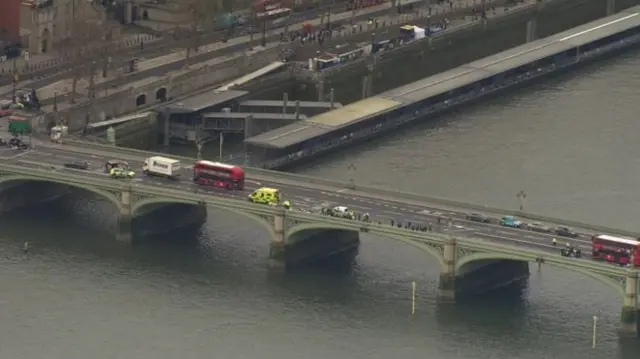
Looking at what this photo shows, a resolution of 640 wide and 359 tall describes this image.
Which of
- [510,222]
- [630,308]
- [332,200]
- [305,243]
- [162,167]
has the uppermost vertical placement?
[162,167]

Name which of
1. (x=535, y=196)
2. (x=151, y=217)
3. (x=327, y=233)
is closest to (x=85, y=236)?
(x=151, y=217)

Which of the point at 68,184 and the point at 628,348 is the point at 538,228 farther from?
the point at 68,184

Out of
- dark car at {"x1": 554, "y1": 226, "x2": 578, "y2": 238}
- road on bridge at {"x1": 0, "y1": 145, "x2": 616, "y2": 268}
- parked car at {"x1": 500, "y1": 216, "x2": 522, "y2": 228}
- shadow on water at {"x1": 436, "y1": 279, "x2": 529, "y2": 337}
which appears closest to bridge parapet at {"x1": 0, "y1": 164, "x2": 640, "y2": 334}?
shadow on water at {"x1": 436, "y1": 279, "x2": 529, "y2": 337}

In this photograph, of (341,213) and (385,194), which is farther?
(385,194)

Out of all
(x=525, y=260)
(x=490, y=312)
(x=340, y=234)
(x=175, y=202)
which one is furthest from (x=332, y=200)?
(x=525, y=260)

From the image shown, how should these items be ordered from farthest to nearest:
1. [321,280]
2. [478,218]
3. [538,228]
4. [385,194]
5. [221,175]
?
[385,194] → [221,175] → [478,218] → [321,280] → [538,228]

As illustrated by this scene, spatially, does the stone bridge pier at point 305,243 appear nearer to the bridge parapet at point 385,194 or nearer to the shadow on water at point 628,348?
the bridge parapet at point 385,194
